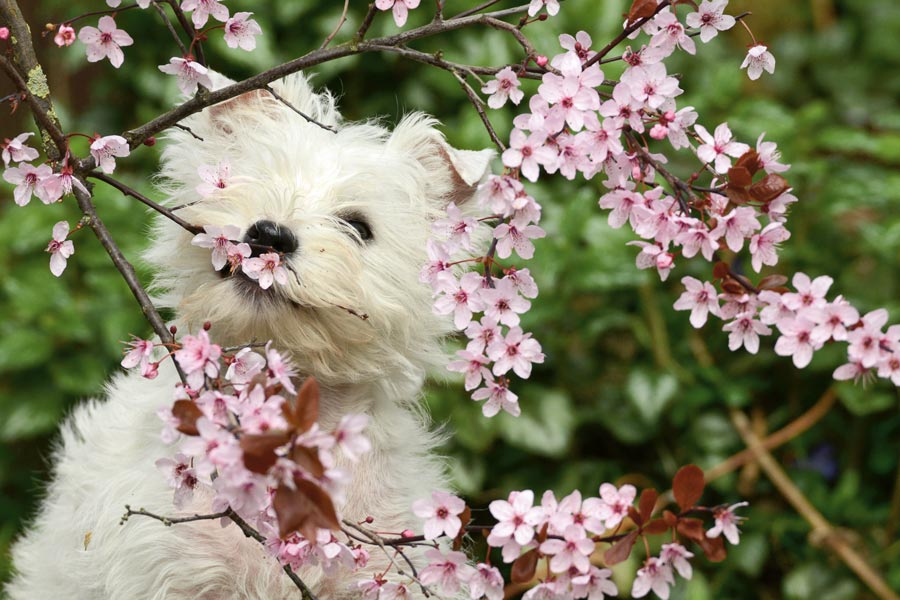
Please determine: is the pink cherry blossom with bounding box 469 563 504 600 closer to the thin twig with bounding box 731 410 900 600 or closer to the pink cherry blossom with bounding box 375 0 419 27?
the pink cherry blossom with bounding box 375 0 419 27

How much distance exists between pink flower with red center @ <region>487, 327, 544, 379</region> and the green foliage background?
6.64ft

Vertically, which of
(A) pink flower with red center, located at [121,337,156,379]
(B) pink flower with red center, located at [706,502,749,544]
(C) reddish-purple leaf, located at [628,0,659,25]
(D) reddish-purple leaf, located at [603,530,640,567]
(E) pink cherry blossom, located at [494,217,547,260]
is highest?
(C) reddish-purple leaf, located at [628,0,659,25]

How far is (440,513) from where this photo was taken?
5.53 ft

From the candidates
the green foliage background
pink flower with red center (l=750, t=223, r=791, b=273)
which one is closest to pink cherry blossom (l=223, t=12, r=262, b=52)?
pink flower with red center (l=750, t=223, r=791, b=273)

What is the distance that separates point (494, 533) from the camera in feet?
5.49

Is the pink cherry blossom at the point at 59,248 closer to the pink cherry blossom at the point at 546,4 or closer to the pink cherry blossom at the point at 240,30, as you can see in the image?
the pink cherry blossom at the point at 240,30

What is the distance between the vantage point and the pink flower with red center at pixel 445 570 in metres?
1.73

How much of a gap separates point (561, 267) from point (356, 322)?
1851mm

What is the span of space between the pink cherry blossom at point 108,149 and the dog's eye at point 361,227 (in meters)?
0.58

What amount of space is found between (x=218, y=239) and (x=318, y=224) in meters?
0.30

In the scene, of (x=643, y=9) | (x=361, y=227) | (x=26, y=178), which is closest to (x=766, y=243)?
(x=643, y=9)

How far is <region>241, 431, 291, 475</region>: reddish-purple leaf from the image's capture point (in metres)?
1.28

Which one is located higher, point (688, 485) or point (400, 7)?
point (400, 7)

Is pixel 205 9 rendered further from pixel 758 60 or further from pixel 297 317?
pixel 758 60
